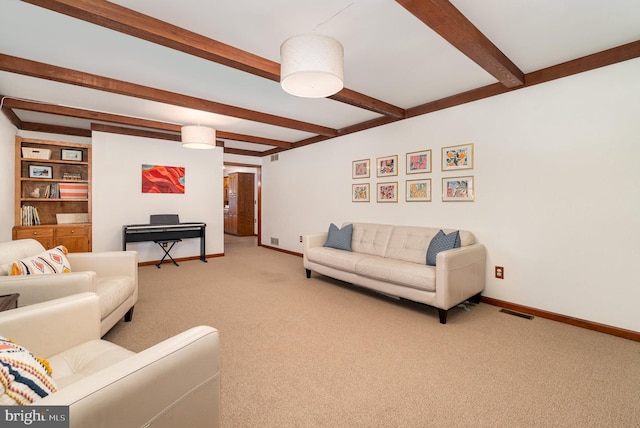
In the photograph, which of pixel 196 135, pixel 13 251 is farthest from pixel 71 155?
pixel 13 251

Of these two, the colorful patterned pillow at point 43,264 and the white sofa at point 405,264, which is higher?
the colorful patterned pillow at point 43,264

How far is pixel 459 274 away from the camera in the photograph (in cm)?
294

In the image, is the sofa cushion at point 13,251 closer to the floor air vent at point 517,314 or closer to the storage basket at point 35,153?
the storage basket at point 35,153

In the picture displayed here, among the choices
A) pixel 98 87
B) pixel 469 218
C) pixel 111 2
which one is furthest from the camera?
pixel 469 218

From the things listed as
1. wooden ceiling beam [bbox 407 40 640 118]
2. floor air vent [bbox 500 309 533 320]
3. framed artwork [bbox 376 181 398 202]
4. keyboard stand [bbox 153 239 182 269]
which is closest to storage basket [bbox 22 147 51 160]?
keyboard stand [bbox 153 239 182 269]

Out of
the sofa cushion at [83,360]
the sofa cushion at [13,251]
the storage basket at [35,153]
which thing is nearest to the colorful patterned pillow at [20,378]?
the sofa cushion at [83,360]

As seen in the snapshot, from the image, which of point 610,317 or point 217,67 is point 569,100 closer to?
point 610,317

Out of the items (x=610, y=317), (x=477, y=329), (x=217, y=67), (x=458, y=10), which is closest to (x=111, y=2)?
(x=217, y=67)

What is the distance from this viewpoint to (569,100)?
2.80m

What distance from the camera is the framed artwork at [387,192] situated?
4.35 meters

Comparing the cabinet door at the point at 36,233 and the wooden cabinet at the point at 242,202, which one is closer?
the cabinet door at the point at 36,233

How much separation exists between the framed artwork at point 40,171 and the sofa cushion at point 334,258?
442 cm

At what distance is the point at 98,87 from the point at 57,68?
336 mm

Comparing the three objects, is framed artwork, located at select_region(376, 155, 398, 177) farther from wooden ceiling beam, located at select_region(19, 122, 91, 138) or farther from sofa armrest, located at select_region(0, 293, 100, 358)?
A: wooden ceiling beam, located at select_region(19, 122, 91, 138)
